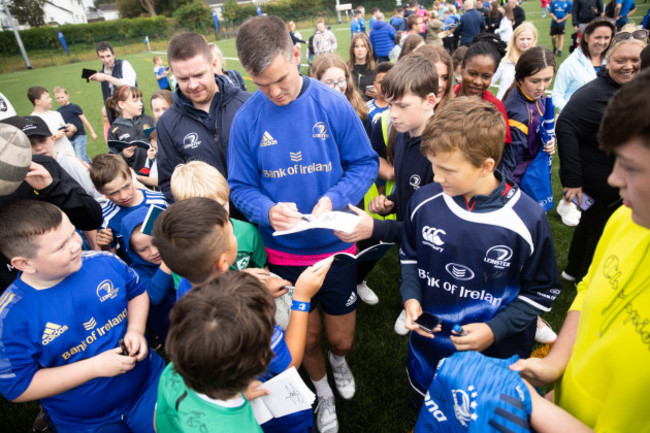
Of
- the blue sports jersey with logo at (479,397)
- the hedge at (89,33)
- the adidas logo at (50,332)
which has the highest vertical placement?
the hedge at (89,33)

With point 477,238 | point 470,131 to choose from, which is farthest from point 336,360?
point 470,131

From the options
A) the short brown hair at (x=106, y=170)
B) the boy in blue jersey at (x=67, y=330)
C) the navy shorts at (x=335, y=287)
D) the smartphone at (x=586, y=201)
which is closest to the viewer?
the boy in blue jersey at (x=67, y=330)

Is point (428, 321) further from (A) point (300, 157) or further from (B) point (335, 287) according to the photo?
(A) point (300, 157)

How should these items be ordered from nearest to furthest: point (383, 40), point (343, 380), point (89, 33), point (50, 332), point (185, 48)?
point (50, 332), point (185, 48), point (343, 380), point (383, 40), point (89, 33)

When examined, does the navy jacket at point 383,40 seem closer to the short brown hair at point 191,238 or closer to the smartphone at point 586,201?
the smartphone at point 586,201

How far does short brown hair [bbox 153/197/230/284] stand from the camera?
175 centimetres

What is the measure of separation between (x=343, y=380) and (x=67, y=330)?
6.48 ft

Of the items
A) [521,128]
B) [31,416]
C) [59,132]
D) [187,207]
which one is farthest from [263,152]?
[59,132]

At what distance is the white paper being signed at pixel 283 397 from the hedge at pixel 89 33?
4630 centimetres

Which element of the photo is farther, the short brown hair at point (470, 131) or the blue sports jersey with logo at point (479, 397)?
the short brown hair at point (470, 131)

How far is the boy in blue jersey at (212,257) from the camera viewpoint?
68.9 inches

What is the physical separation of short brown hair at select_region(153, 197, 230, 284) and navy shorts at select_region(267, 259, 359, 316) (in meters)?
0.85

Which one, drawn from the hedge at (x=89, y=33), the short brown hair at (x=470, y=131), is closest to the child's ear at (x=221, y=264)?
the short brown hair at (x=470, y=131)

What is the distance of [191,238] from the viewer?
1.75 metres
